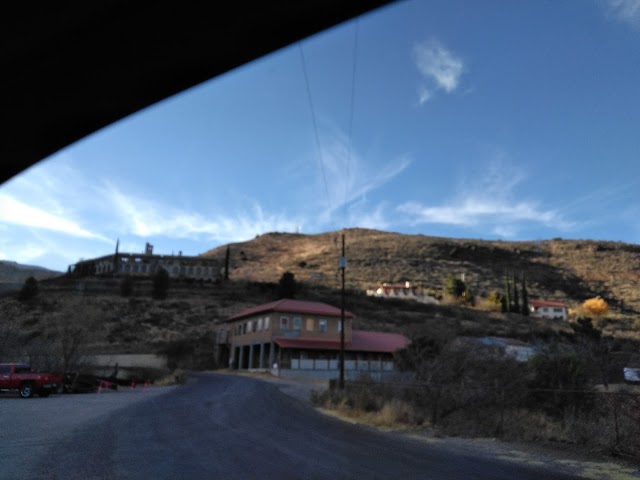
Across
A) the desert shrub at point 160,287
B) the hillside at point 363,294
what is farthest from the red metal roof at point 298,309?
the desert shrub at point 160,287

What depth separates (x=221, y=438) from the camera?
488 inches

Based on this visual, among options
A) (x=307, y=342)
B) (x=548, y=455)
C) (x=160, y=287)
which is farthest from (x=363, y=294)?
(x=548, y=455)

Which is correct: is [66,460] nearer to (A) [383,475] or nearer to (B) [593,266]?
(A) [383,475]

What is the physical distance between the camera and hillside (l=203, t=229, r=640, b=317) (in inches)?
3061

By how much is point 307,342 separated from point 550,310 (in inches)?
1719

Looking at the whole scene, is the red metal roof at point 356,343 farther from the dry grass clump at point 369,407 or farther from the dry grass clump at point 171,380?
the dry grass clump at point 369,407

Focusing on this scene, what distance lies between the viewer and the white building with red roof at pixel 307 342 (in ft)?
162

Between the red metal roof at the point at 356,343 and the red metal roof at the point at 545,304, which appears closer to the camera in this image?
the red metal roof at the point at 356,343

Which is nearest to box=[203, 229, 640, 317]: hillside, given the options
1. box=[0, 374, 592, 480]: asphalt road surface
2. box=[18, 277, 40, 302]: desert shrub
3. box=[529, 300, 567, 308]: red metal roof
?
box=[529, 300, 567, 308]: red metal roof

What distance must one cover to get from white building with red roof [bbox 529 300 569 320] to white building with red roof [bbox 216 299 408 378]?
99.8ft

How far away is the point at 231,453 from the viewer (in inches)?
406

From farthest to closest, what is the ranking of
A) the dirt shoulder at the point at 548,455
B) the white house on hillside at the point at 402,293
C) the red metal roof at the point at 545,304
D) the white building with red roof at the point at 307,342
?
the white house on hillside at the point at 402,293
the red metal roof at the point at 545,304
the white building with red roof at the point at 307,342
the dirt shoulder at the point at 548,455

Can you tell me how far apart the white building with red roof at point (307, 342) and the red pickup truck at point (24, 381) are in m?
25.1

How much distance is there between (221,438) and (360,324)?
56064 millimetres
